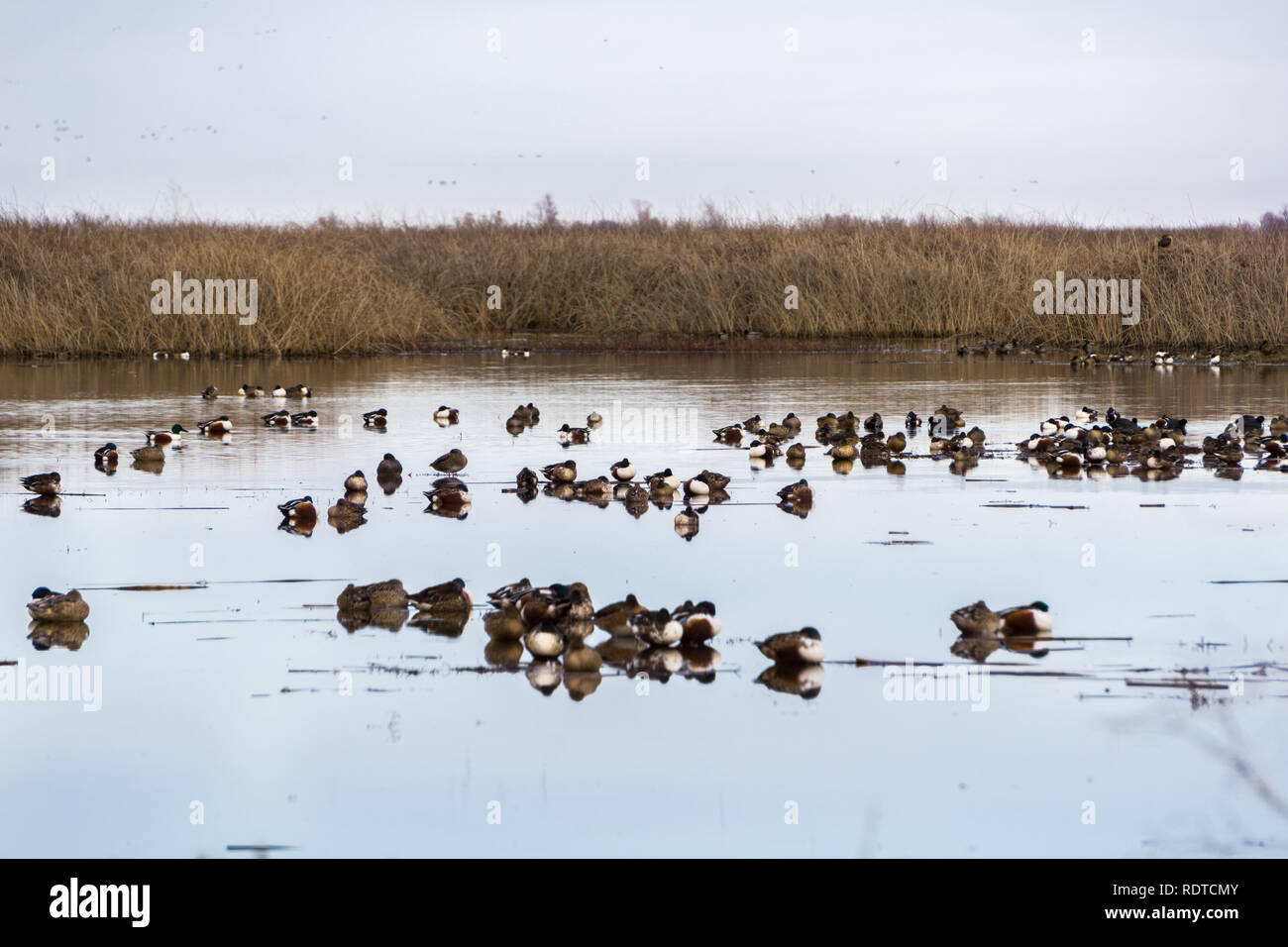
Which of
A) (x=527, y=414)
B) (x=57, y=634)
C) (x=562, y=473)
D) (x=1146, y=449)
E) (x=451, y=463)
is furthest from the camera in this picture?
(x=527, y=414)

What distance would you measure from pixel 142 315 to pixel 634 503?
19.4 metres

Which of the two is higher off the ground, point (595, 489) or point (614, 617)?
point (595, 489)

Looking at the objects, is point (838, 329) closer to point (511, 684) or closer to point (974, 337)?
point (974, 337)

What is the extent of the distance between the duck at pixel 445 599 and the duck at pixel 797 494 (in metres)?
3.96

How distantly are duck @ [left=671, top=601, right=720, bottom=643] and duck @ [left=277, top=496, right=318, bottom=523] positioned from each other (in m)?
4.12

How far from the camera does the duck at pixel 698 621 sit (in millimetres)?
6637

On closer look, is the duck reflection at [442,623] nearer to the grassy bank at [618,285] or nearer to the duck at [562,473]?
the duck at [562,473]

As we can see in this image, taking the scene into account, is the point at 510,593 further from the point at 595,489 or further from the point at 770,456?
the point at 770,456

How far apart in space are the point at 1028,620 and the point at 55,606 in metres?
4.78

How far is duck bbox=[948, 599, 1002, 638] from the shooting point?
22.2 ft

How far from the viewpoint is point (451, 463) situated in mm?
12469

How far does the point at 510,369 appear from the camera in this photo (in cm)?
2594

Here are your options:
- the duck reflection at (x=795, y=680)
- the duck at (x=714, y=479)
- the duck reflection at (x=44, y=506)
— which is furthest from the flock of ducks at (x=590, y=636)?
the duck reflection at (x=44, y=506)

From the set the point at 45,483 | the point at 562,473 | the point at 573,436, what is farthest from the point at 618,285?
the point at 45,483
